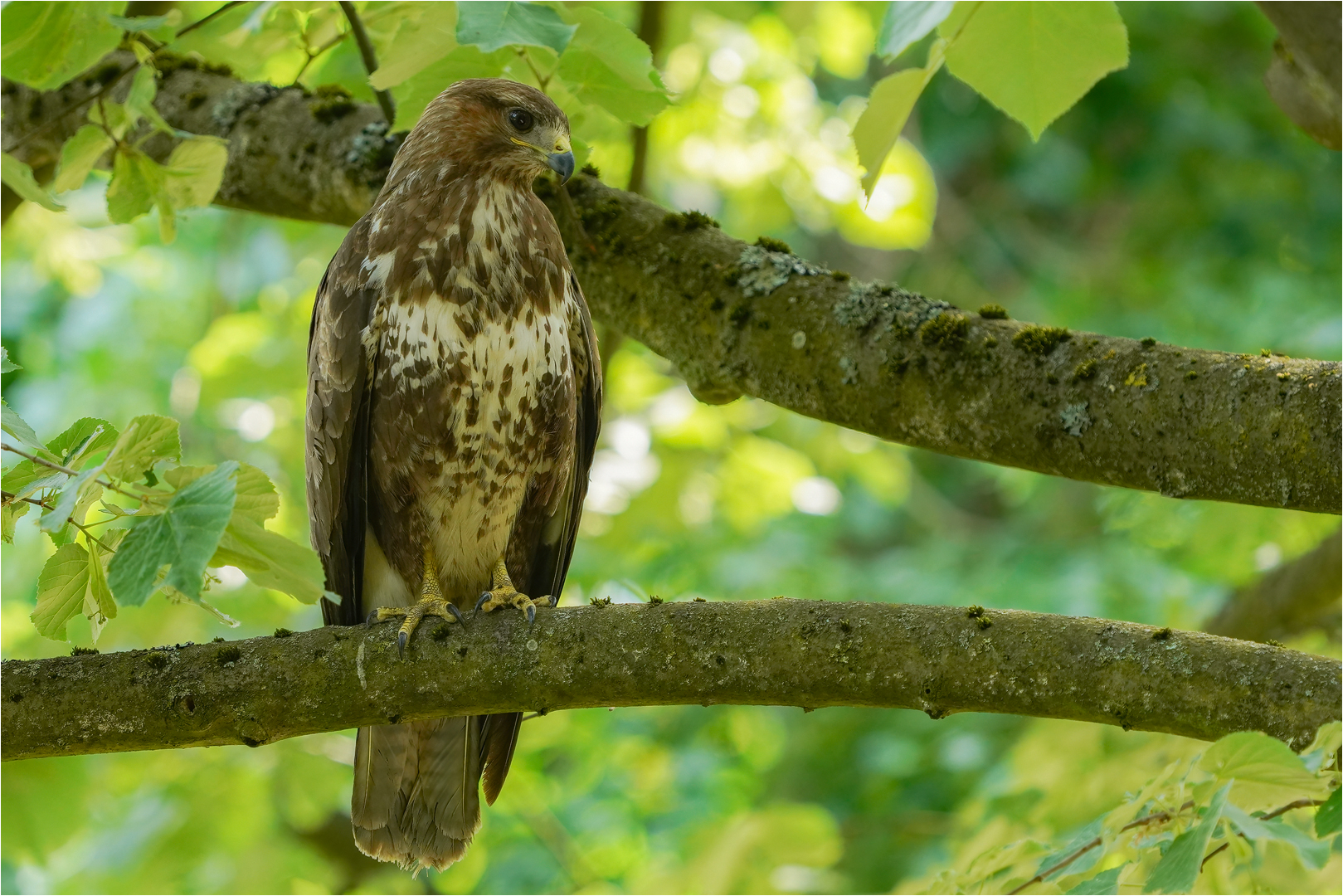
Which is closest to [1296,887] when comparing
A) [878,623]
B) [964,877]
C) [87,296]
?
[964,877]

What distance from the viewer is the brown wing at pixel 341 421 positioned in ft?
10.1

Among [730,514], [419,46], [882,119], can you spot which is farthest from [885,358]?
[730,514]

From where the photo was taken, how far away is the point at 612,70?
95.3 inches

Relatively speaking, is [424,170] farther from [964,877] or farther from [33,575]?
[33,575]

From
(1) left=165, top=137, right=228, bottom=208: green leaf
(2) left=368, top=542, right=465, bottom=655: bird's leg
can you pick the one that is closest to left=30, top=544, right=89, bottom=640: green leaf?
(2) left=368, top=542, right=465, bottom=655: bird's leg

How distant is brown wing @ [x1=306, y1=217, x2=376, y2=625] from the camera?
3068 mm

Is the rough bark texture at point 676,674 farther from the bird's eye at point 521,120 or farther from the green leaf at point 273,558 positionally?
the bird's eye at point 521,120

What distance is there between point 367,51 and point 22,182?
1070mm

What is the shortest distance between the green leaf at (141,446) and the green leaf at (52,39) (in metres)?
0.98

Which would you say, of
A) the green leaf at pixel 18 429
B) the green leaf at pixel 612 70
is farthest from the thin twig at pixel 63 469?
the green leaf at pixel 612 70

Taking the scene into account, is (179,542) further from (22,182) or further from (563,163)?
(563,163)

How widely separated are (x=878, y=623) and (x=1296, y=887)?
1.49 meters

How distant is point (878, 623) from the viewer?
87.2 inches

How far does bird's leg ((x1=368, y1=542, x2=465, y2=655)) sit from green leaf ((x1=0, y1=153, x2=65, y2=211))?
1.01 m
